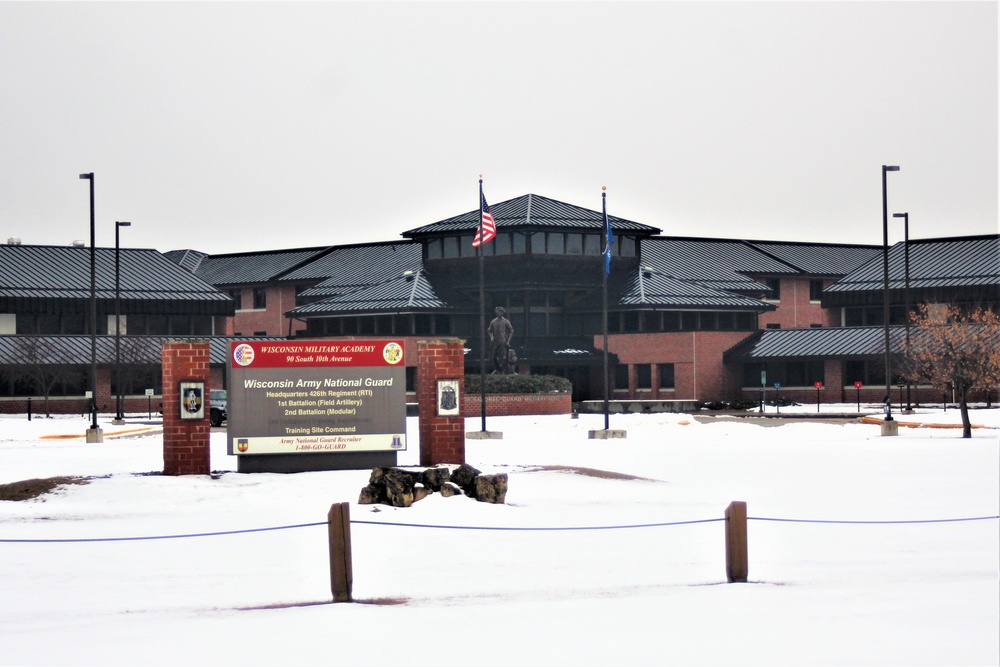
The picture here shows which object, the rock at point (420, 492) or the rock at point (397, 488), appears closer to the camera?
the rock at point (397, 488)

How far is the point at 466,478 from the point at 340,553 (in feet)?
30.6

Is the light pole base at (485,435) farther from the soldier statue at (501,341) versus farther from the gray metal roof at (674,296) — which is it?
the gray metal roof at (674,296)

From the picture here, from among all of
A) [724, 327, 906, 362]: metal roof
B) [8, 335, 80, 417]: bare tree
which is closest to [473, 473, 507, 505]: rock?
[8, 335, 80, 417]: bare tree

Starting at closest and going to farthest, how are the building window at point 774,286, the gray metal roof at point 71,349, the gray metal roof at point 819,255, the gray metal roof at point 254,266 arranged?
the gray metal roof at point 71,349 → the building window at point 774,286 → the gray metal roof at point 819,255 → the gray metal roof at point 254,266

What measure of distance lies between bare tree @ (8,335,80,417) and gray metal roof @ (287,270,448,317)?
14897 millimetres

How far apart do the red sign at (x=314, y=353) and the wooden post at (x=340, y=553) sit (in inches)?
487

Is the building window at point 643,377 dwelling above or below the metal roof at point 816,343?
below

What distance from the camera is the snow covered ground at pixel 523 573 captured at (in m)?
12.4

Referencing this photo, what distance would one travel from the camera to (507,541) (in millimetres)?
19562

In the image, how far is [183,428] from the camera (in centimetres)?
2698

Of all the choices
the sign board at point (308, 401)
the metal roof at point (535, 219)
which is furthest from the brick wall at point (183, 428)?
the metal roof at point (535, 219)

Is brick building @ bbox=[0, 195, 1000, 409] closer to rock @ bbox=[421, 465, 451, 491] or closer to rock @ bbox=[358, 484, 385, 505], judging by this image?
rock @ bbox=[421, 465, 451, 491]

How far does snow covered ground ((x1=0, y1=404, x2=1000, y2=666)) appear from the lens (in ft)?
40.8

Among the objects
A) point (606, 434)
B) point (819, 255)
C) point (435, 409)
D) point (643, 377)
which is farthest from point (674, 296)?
point (435, 409)
